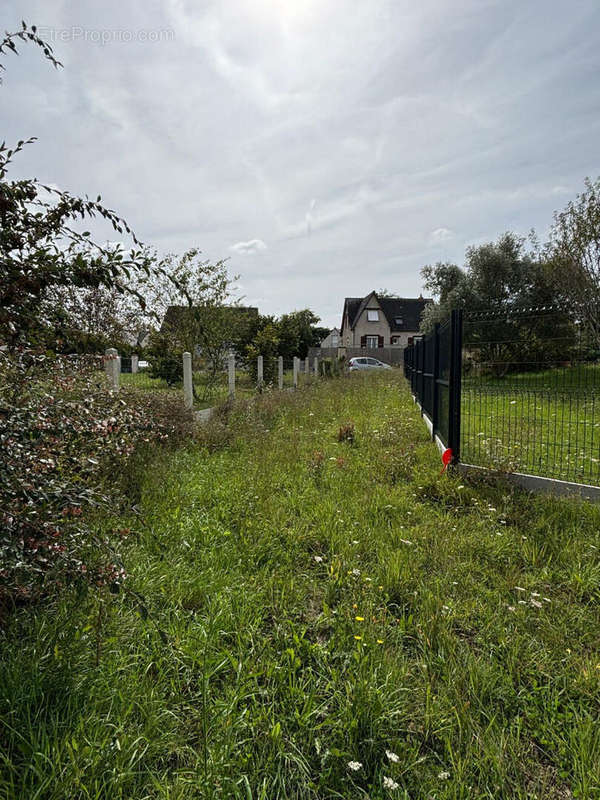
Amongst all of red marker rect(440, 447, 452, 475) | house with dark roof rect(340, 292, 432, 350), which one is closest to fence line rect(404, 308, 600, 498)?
red marker rect(440, 447, 452, 475)

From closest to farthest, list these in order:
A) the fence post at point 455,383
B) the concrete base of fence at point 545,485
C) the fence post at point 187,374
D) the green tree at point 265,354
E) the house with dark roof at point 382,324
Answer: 1. the concrete base of fence at point 545,485
2. the fence post at point 455,383
3. the fence post at point 187,374
4. the green tree at point 265,354
5. the house with dark roof at point 382,324

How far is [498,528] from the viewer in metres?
3.22

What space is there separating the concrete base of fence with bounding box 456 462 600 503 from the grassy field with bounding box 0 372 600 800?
23 centimetres

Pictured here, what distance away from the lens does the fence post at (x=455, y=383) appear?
14.1 feet

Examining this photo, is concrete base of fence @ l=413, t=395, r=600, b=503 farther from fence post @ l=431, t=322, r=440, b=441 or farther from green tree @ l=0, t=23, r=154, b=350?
green tree @ l=0, t=23, r=154, b=350

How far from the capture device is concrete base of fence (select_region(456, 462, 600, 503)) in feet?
11.9

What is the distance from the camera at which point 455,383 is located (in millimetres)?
4387

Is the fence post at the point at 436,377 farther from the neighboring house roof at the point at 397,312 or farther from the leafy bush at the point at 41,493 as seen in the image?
the neighboring house roof at the point at 397,312

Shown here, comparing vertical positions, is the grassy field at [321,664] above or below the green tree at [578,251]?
below

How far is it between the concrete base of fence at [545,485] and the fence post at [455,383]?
A: 0.33m

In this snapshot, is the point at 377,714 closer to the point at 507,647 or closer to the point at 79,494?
the point at 507,647

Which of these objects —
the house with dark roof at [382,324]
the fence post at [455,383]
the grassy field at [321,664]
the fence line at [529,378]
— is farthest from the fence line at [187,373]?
the house with dark roof at [382,324]

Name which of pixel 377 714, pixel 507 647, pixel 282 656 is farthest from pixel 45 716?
pixel 507 647

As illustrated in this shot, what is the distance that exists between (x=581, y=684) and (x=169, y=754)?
165 centimetres
